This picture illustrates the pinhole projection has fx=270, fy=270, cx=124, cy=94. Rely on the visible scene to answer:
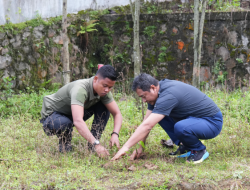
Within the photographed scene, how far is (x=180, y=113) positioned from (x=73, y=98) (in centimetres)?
136

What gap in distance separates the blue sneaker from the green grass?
6cm

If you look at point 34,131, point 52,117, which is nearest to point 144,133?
point 52,117

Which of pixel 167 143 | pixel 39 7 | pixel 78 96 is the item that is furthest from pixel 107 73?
pixel 39 7

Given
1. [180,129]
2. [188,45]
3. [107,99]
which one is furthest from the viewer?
[188,45]

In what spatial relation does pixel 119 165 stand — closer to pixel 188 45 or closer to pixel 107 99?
pixel 107 99

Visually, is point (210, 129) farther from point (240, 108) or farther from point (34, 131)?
point (34, 131)

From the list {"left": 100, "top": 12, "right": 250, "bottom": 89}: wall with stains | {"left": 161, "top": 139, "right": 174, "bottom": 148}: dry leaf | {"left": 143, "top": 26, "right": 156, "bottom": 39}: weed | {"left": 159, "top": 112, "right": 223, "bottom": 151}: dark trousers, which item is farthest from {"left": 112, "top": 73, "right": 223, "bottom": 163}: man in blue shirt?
{"left": 143, "top": 26, "right": 156, "bottom": 39}: weed

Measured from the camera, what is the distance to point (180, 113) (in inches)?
134

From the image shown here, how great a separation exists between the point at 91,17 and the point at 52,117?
4113 mm

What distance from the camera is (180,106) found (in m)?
3.32

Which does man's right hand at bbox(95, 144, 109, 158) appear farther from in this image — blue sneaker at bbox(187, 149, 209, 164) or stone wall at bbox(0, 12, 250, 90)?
stone wall at bbox(0, 12, 250, 90)

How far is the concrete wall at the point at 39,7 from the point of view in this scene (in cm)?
682

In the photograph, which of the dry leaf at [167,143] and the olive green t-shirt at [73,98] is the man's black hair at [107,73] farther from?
the dry leaf at [167,143]

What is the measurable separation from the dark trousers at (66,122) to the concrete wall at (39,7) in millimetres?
4115
